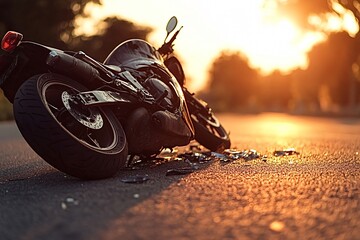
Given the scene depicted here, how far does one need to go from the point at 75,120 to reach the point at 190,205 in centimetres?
141

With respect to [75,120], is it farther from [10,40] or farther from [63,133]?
[10,40]

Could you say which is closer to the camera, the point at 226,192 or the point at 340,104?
the point at 226,192

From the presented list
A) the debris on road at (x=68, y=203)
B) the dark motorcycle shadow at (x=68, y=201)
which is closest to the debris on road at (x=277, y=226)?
the dark motorcycle shadow at (x=68, y=201)

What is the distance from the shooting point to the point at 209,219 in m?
2.75

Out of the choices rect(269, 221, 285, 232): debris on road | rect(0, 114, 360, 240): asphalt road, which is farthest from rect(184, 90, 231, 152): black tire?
rect(269, 221, 285, 232): debris on road

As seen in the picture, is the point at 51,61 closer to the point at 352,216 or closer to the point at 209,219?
the point at 209,219

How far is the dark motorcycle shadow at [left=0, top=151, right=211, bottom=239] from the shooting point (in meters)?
2.64

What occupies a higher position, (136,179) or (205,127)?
(205,127)

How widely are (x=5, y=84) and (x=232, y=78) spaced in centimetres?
8014

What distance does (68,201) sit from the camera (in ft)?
10.7

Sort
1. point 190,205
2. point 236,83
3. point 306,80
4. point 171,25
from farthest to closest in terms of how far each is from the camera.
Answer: point 236,83 < point 306,80 < point 171,25 < point 190,205

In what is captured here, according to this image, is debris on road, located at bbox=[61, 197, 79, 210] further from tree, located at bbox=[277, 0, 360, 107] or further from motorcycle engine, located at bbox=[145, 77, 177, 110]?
tree, located at bbox=[277, 0, 360, 107]

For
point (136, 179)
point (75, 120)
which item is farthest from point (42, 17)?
point (136, 179)

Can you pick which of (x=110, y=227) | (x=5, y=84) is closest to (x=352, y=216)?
(x=110, y=227)
